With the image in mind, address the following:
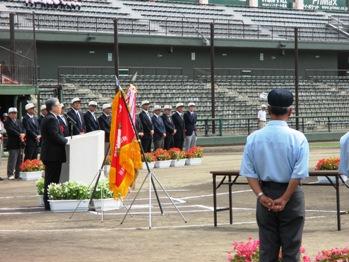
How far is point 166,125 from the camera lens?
99.0 feet

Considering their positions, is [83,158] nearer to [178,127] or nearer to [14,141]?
[14,141]

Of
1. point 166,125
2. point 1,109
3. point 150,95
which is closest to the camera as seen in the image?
point 166,125

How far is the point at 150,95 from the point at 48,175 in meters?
32.6

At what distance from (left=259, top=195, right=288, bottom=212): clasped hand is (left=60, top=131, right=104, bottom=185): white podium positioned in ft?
32.6

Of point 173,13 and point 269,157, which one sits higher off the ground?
point 173,13

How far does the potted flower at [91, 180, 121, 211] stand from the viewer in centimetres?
1614

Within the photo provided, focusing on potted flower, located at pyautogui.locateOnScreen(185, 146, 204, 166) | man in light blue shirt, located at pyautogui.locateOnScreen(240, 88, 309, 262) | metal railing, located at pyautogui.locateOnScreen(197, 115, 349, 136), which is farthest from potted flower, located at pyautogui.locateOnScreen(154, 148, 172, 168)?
man in light blue shirt, located at pyautogui.locateOnScreen(240, 88, 309, 262)

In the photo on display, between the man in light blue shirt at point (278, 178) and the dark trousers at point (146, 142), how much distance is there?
70.2 feet

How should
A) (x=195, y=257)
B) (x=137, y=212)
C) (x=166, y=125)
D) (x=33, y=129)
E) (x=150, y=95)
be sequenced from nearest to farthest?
Result: (x=195, y=257), (x=137, y=212), (x=33, y=129), (x=166, y=125), (x=150, y=95)

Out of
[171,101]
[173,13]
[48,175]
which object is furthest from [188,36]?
[48,175]

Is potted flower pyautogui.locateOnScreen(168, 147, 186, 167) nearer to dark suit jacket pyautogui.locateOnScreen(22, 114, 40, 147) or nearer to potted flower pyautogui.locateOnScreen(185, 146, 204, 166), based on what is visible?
potted flower pyautogui.locateOnScreen(185, 146, 204, 166)

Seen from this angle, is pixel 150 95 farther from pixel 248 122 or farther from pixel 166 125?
pixel 166 125

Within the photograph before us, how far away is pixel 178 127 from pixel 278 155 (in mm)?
23673

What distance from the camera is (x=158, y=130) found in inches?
1161
